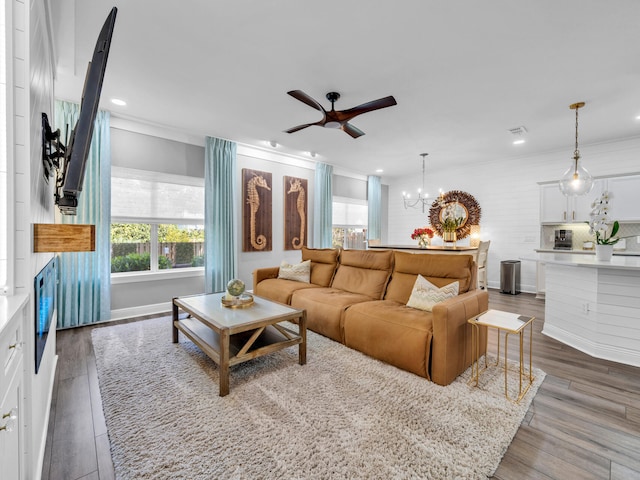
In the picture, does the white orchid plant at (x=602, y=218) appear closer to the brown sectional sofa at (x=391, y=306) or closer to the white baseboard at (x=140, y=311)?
the brown sectional sofa at (x=391, y=306)

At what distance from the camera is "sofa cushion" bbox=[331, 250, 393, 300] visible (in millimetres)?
3439

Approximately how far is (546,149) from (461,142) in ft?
5.94

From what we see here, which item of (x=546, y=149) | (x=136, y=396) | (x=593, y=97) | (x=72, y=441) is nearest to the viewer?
(x=72, y=441)

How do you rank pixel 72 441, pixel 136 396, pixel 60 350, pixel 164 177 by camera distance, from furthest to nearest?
pixel 164 177, pixel 60 350, pixel 136 396, pixel 72 441

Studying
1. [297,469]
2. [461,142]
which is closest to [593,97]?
[461,142]

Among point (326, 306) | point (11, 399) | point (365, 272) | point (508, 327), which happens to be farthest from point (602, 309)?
point (11, 399)

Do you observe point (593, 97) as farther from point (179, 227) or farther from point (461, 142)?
point (179, 227)

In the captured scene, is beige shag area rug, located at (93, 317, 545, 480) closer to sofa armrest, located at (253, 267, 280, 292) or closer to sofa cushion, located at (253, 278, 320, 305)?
sofa cushion, located at (253, 278, 320, 305)

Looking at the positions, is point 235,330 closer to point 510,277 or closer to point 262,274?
point 262,274

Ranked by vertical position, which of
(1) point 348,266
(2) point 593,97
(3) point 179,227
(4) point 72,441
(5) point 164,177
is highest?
(2) point 593,97

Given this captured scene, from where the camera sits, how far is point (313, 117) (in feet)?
13.4

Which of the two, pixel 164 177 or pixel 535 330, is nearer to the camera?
pixel 535 330

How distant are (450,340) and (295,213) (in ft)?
14.1

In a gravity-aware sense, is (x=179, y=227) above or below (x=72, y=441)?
above
